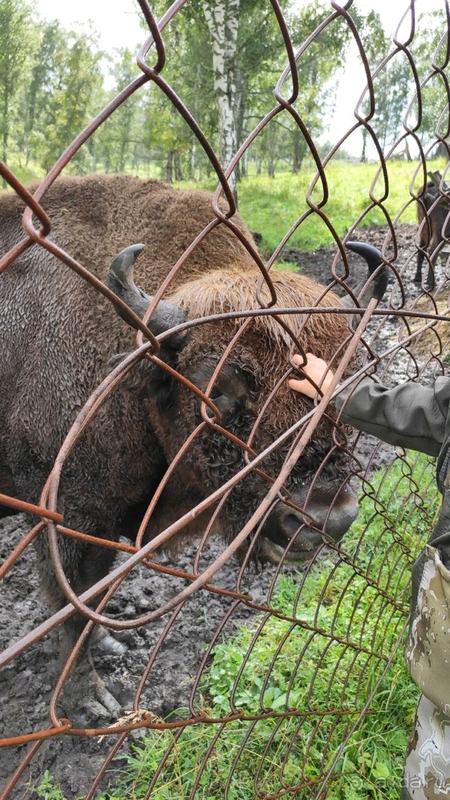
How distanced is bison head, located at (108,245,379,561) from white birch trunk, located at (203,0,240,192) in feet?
31.3

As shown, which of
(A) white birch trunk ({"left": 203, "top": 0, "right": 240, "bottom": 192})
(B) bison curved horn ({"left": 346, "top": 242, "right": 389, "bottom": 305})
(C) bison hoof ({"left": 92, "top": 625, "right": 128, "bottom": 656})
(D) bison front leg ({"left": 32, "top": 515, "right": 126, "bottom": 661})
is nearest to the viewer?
(B) bison curved horn ({"left": 346, "top": 242, "right": 389, "bottom": 305})

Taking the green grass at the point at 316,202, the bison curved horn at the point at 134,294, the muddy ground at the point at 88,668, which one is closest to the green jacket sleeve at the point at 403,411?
the bison curved horn at the point at 134,294

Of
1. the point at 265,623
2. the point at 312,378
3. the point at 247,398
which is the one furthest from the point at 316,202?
A: the point at 265,623

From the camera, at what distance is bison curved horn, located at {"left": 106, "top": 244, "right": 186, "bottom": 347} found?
73.7 inches

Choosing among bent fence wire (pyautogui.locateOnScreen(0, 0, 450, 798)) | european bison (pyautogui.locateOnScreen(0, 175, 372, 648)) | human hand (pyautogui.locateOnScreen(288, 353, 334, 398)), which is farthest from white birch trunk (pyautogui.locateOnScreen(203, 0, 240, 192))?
human hand (pyautogui.locateOnScreen(288, 353, 334, 398))

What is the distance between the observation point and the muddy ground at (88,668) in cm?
244

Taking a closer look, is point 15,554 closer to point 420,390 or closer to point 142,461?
point 420,390

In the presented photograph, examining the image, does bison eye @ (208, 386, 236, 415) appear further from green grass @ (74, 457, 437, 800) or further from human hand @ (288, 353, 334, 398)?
green grass @ (74, 457, 437, 800)

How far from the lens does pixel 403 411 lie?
5.66ft

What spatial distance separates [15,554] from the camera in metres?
0.72

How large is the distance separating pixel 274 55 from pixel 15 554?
20.9 m

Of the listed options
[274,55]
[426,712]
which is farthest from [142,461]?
[274,55]

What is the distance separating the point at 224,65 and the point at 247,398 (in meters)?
12.0

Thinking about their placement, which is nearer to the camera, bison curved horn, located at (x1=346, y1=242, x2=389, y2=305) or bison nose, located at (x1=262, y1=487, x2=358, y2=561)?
bison curved horn, located at (x1=346, y1=242, x2=389, y2=305)
